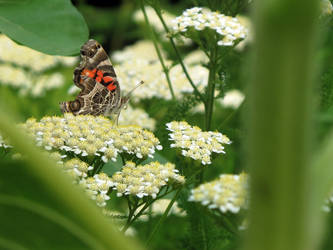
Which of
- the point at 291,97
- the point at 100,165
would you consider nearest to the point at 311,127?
the point at 291,97

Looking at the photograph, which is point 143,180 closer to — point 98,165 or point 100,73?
point 98,165

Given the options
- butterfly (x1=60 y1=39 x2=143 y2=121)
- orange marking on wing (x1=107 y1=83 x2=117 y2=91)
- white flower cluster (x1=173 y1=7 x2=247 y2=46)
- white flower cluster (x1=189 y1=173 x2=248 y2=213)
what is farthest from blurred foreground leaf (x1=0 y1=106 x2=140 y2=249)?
orange marking on wing (x1=107 y1=83 x2=117 y2=91)

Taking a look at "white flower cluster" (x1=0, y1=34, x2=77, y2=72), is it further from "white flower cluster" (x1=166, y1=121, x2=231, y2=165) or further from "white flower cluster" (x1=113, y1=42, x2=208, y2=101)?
"white flower cluster" (x1=166, y1=121, x2=231, y2=165)

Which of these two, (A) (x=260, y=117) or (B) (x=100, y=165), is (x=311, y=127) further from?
(B) (x=100, y=165)

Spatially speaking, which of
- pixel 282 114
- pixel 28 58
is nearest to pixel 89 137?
pixel 282 114

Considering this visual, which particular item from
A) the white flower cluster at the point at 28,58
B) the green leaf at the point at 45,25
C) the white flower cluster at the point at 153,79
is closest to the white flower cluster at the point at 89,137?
the green leaf at the point at 45,25
